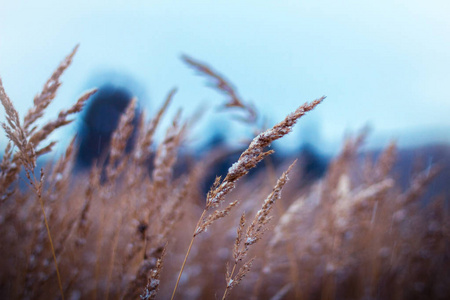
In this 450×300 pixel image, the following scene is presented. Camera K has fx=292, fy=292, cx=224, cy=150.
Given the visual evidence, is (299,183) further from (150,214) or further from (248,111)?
(150,214)

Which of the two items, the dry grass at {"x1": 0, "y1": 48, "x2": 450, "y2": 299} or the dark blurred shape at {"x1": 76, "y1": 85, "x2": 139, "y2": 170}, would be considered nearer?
the dry grass at {"x1": 0, "y1": 48, "x2": 450, "y2": 299}

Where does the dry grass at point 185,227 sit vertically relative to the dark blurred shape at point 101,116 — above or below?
above

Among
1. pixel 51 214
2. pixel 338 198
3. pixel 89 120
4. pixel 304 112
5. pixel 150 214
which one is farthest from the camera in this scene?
pixel 89 120

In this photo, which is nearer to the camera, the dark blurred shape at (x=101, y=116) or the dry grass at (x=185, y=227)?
the dry grass at (x=185, y=227)

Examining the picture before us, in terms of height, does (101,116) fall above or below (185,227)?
below

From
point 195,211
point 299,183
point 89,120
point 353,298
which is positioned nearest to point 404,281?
point 353,298

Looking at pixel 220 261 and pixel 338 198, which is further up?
pixel 338 198

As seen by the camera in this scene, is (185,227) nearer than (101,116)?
Yes

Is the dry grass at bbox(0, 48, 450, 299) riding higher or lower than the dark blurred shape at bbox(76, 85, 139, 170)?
higher
